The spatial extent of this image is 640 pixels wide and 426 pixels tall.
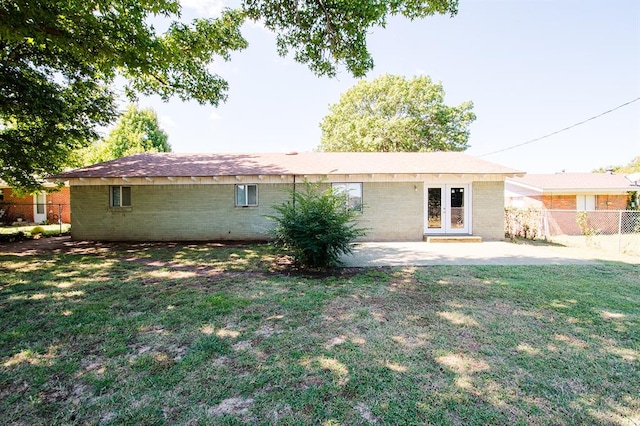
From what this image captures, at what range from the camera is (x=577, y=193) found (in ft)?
63.8

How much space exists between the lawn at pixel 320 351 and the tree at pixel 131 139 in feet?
103

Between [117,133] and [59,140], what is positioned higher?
[117,133]

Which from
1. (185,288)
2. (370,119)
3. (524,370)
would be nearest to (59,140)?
(185,288)

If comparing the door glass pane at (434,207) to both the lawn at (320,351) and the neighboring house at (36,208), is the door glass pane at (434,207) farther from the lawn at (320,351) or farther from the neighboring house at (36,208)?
the neighboring house at (36,208)

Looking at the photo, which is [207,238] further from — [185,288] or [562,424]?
[562,424]

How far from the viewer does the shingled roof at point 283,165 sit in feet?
42.3

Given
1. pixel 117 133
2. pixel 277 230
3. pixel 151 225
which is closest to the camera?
pixel 277 230

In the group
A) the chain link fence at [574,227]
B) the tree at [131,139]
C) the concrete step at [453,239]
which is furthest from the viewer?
the tree at [131,139]

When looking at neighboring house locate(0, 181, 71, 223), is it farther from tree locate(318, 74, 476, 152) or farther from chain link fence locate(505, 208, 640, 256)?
chain link fence locate(505, 208, 640, 256)

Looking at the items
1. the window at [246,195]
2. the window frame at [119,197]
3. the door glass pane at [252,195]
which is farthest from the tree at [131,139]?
the door glass pane at [252,195]

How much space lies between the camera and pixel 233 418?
239 centimetres

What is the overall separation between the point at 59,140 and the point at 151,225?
15.7ft

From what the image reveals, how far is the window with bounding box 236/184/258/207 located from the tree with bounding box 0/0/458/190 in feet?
12.2

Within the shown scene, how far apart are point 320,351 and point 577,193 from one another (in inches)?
930
